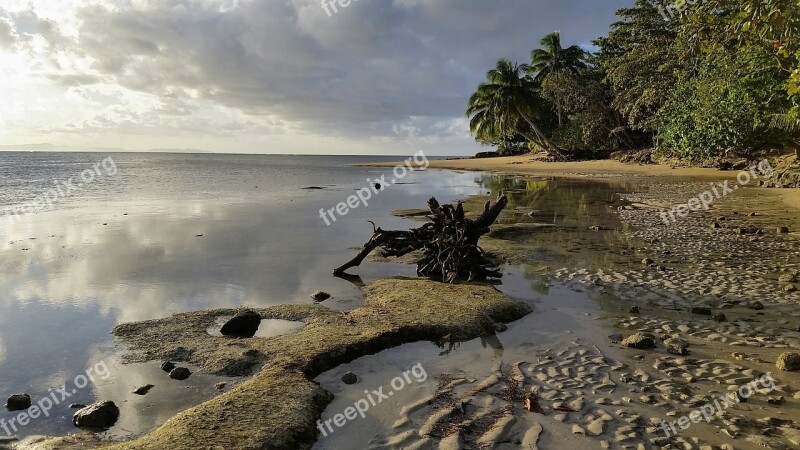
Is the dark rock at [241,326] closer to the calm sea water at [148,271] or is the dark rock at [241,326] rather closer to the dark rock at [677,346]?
the calm sea water at [148,271]

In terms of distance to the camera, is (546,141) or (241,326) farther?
(546,141)

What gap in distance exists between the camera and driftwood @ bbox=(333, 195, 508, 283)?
36.8ft

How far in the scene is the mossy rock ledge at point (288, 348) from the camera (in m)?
4.72

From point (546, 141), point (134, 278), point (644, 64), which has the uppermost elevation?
point (644, 64)

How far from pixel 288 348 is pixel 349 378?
1153mm

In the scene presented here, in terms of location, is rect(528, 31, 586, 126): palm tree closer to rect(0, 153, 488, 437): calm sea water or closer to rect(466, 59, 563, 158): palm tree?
rect(466, 59, 563, 158): palm tree

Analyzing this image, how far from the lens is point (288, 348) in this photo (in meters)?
6.90

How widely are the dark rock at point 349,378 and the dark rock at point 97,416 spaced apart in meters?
2.48

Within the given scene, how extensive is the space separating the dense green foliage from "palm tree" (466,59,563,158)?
133 mm

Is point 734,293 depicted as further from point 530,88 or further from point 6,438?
point 530,88

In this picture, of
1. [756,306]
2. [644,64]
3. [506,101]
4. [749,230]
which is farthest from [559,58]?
[756,306]

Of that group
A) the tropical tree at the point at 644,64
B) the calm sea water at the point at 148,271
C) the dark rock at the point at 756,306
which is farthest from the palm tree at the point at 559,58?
the dark rock at the point at 756,306

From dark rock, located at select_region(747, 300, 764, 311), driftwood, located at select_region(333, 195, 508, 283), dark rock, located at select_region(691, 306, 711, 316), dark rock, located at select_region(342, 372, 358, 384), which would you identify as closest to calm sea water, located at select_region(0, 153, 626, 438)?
driftwood, located at select_region(333, 195, 508, 283)

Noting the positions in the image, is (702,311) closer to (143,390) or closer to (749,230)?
(143,390)
